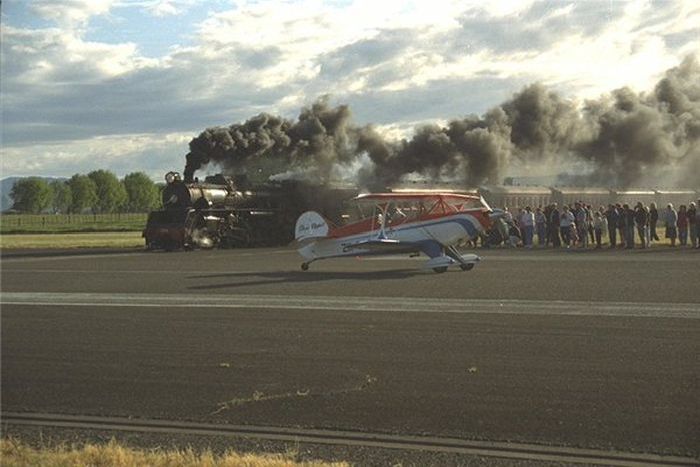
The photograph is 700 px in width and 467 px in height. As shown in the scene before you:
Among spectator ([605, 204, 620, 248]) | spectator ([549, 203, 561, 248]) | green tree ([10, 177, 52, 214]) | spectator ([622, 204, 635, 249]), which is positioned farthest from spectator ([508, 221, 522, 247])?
green tree ([10, 177, 52, 214])

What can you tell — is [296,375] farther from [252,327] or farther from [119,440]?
[252,327]

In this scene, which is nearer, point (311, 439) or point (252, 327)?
point (311, 439)

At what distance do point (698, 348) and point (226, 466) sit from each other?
6212 millimetres

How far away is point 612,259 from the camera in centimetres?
2495

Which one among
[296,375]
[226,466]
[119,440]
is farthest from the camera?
[296,375]

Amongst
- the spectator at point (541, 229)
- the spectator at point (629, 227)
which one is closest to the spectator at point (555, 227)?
the spectator at point (541, 229)

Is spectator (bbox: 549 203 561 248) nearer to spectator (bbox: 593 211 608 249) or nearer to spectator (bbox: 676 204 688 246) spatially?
spectator (bbox: 593 211 608 249)

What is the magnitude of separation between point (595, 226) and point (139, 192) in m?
152

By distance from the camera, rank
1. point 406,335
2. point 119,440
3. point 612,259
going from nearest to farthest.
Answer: point 119,440 → point 406,335 → point 612,259

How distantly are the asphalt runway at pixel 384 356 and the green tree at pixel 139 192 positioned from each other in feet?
505

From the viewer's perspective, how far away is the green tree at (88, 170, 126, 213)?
160 metres

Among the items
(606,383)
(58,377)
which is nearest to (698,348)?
(606,383)

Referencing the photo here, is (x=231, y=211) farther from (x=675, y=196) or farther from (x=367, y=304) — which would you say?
(x=675, y=196)

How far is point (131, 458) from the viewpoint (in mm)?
5773
